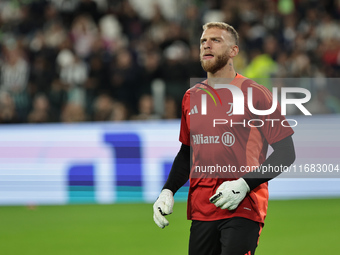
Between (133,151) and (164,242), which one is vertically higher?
(133,151)

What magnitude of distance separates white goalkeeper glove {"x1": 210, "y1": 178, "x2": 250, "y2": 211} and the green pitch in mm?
3135

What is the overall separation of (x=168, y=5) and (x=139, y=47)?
1.76 meters

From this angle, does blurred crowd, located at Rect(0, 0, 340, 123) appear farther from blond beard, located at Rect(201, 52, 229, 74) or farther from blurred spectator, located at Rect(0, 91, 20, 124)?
blond beard, located at Rect(201, 52, 229, 74)

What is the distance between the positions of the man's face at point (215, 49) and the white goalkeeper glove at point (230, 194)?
2.69 ft

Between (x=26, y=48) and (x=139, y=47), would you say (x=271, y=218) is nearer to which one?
(x=139, y=47)

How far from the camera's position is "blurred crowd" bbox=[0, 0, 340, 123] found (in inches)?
453

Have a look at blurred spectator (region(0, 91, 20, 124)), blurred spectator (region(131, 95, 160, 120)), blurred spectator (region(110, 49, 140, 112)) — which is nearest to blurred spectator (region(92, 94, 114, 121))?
blurred spectator (region(110, 49, 140, 112))

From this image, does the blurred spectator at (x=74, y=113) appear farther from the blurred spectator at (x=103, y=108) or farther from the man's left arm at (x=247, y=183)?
the man's left arm at (x=247, y=183)

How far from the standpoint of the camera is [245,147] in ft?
13.2

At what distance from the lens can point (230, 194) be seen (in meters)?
3.75

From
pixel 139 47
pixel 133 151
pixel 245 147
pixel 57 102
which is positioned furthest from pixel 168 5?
pixel 245 147

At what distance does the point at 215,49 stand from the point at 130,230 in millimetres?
4655

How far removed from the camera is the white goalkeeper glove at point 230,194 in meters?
3.76

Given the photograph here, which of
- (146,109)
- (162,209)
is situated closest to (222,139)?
(162,209)
